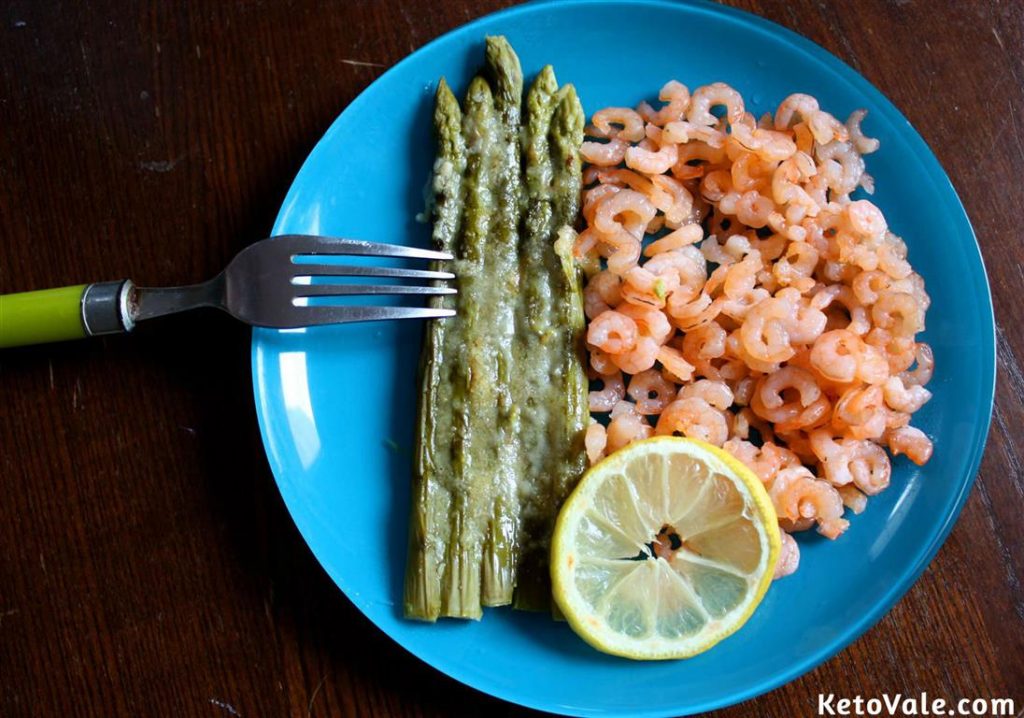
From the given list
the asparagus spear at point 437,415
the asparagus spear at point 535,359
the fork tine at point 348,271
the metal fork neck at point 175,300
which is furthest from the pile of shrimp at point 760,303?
the metal fork neck at point 175,300

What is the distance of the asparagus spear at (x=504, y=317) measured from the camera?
225cm

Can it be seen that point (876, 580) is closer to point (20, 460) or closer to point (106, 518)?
point (106, 518)

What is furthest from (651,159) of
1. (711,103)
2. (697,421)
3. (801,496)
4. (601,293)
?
(801,496)

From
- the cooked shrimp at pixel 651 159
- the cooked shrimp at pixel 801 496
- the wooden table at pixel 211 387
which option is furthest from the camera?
the wooden table at pixel 211 387

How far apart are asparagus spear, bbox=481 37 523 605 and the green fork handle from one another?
1025 millimetres

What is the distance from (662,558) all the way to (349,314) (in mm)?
1072

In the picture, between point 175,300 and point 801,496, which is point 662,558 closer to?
point 801,496

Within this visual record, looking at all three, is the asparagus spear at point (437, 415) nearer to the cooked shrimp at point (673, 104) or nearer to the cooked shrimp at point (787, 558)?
the cooked shrimp at point (673, 104)

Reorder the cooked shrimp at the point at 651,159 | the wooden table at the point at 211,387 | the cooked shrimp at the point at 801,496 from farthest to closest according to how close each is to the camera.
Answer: the wooden table at the point at 211,387
the cooked shrimp at the point at 651,159
the cooked shrimp at the point at 801,496

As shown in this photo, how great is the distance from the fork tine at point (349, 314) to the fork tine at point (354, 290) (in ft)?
0.14

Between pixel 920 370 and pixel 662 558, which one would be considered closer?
pixel 662 558

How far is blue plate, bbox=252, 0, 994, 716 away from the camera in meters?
2.24

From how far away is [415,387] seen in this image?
2.36 m

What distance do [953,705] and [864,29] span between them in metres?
2.10
